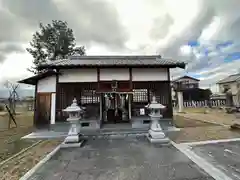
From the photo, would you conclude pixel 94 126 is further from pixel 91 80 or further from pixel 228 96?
pixel 228 96

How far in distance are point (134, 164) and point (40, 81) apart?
24.0 ft

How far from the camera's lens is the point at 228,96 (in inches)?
925

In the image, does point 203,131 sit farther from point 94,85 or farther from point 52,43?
point 52,43

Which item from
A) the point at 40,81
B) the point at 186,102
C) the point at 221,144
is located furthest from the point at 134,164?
the point at 186,102

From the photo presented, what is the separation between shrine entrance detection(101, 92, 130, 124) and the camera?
1041 centimetres

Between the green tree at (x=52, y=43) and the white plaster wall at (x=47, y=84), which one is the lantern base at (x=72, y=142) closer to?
the white plaster wall at (x=47, y=84)

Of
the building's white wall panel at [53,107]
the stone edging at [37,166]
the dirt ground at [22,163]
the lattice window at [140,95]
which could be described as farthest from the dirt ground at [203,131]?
the building's white wall panel at [53,107]

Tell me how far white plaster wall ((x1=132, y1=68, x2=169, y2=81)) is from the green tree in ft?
37.5

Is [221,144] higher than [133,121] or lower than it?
lower

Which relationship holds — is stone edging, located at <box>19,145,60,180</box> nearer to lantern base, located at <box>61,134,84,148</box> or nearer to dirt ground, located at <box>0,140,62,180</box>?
dirt ground, located at <box>0,140,62,180</box>

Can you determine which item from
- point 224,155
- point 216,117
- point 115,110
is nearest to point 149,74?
point 115,110

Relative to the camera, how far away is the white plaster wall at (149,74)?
8.94m

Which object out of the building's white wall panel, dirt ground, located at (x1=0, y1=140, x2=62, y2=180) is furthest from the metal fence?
dirt ground, located at (x1=0, y1=140, x2=62, y2=180)

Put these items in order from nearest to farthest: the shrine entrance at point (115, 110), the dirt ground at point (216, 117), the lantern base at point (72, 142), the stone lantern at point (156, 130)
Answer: the lantern base at point (72, 142), the stone lantern at point (156, 130), the shrine entrance at point (115, 110), the dirt ground at point (216, 117)
